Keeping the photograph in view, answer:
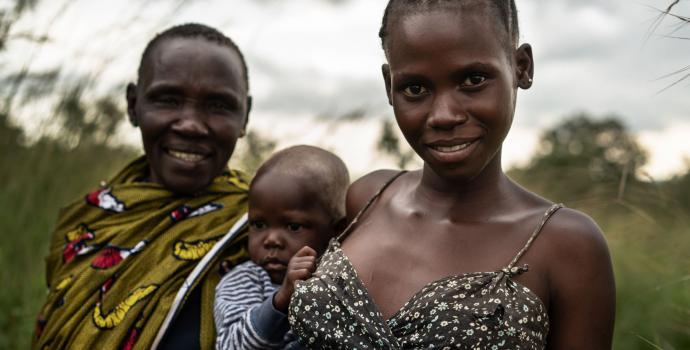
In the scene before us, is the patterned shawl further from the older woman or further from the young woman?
the young woman

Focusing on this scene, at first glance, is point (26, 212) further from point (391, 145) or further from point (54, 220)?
point (391, 145)

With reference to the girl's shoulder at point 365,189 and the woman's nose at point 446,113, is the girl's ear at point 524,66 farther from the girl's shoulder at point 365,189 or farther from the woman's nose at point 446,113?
the girl's shoulder at point 365,189

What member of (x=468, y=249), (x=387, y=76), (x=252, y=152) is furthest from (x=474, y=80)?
(x=252, y=152)

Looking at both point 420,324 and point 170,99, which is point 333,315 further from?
point 170,99

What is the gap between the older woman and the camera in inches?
97.2

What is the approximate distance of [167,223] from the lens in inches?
103

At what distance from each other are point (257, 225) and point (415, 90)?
880 millimetres

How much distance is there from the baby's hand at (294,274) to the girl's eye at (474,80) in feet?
2.00

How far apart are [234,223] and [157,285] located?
0.35 metres

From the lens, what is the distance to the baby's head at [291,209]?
2.33 metres

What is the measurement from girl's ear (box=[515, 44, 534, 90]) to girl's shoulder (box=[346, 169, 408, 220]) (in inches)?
19.9

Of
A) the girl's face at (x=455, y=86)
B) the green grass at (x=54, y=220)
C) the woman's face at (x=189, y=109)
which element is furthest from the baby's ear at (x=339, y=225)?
the green grass at (x=54, y=220)

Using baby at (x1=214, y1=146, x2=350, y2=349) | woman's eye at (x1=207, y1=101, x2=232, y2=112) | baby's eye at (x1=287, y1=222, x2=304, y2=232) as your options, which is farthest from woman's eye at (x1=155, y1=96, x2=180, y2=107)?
baby's eye at (x1=287, y1=222, x2=304, y2=232)

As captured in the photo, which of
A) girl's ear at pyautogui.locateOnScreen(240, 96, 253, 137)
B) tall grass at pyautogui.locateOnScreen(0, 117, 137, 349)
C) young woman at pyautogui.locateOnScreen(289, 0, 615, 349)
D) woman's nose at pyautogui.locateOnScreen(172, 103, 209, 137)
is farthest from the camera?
tall grass at pyautogui.locateOnScreen(0, 117, 137, 349)
